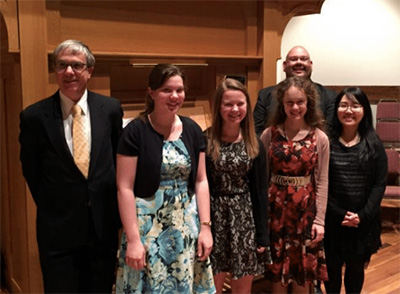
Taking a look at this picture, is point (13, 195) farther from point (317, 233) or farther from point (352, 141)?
point (352, 141)

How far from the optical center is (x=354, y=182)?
8.10ft

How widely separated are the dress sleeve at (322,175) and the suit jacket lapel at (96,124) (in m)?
1.16

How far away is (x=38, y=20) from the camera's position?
2412mm

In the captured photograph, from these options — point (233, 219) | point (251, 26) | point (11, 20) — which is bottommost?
point (233, 219)

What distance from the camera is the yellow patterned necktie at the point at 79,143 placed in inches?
74.9

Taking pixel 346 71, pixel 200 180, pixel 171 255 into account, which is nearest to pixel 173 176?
pixel 200 180

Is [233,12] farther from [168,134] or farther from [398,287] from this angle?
[398,287]

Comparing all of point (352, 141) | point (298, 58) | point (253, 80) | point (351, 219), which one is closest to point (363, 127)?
point (352, 141)

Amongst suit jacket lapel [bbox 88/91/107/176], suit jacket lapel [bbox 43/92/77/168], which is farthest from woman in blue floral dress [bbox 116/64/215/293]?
suit jacket lapel [bbox 43/92/77/168]

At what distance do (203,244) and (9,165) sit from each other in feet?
5.06

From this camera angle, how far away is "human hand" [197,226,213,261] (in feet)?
6.72

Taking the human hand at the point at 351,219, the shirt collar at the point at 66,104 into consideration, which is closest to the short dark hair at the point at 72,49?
the shirt collar at the point at 66,104

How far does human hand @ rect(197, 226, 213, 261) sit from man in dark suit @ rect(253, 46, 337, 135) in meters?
1.01

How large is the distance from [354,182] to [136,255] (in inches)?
49.9
